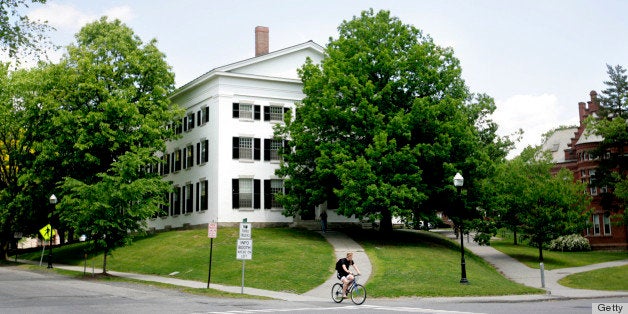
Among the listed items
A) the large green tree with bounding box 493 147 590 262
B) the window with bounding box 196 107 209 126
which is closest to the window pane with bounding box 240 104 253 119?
the window with bounding box 196 107 209 126

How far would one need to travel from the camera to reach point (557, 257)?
157ft

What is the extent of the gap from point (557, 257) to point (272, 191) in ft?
73.1

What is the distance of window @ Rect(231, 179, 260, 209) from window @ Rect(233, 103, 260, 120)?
463 cm

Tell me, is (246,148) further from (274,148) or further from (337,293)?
(337,293)

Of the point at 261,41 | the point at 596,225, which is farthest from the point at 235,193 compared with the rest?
the point at 596,225

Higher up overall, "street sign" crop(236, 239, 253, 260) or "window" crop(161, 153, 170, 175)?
"window" crop(161, 153, 170, 175)

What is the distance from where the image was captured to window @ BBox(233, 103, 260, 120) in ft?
148

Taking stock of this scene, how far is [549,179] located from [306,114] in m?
19.6

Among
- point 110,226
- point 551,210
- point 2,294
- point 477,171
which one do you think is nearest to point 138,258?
point 110,226

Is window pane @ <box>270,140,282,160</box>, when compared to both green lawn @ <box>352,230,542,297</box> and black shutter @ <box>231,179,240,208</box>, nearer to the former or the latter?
black shutter @ <box>231,179,240,208</box>

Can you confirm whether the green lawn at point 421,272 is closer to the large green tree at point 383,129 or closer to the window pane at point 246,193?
the large green tree at point 383,129

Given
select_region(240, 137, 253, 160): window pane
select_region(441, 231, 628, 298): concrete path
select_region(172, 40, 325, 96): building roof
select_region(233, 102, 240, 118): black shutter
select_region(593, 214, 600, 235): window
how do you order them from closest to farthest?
1. select_region(441, 231, 628, 298): concrete path
2. select_region(240, 137, 253, 160): window pane
3. select_region(233, 102, 240, 118): black shutter
4. select_region(172, 40, 325, 96): building roof
5. select_region(593, 214, 600, 235): window

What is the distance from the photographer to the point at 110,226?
3159 cm

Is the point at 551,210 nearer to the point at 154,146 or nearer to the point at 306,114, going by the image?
the point at 306,114
